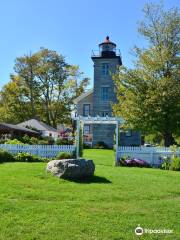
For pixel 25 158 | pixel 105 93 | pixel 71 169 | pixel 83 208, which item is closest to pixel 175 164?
pixel 25 158

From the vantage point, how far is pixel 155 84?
27.1m

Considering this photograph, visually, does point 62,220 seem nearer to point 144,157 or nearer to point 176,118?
point 144,157

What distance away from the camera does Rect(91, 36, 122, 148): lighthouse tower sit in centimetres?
4706

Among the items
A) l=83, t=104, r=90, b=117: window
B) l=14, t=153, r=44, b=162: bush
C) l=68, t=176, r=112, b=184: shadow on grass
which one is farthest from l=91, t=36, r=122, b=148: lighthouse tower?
l=68, t=176, r=112, b=184: shadow on grass

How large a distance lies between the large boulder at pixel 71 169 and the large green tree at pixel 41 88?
5185 centimetres

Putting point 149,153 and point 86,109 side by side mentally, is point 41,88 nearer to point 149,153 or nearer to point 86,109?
point 86,109

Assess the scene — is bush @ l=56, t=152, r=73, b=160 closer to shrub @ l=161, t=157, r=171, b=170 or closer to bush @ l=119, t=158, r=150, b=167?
bush @ l=119, t=158, r=150, b=167

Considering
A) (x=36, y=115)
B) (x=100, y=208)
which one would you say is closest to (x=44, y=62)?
(x=36, y=115)

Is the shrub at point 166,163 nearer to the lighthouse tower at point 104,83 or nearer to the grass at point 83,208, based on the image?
the grass at point 83,208

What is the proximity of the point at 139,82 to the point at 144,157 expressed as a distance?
22.0ft

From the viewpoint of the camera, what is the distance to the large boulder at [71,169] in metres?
13.0

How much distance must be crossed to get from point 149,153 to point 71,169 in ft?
33.9

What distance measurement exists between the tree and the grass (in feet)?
43.2

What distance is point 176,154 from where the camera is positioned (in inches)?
867
